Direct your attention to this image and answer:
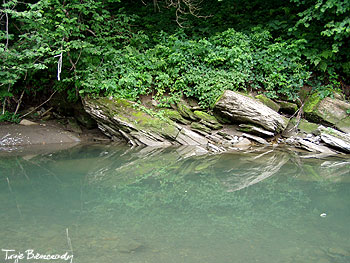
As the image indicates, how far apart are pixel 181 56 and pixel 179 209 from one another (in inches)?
273

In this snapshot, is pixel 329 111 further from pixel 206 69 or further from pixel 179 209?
pixel 179 209

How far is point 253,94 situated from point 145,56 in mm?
3712

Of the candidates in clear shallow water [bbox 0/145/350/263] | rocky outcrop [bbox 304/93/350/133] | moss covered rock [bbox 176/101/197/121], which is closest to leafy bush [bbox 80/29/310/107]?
moss covered rock [bbox 176/101/197/121]

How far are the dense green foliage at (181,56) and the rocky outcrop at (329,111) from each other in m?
0.67

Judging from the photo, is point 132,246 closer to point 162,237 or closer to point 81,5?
point 162,237

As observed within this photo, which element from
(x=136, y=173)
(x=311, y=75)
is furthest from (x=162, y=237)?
(x=311, y=75)

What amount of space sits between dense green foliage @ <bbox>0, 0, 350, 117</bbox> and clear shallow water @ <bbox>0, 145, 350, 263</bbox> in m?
3.57

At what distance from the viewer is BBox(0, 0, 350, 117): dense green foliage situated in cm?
897

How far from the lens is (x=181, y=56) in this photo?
9.91 metres

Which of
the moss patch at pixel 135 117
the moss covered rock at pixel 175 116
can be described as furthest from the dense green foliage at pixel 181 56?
the moss covered rock at pixel 175 116

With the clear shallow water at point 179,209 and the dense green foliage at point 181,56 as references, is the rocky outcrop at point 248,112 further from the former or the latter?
the clear shallow water at point 179,209

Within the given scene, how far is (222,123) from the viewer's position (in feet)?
30.3

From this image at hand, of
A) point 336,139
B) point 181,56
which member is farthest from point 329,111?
point 181,56

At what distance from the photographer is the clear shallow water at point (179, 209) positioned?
2.83m
